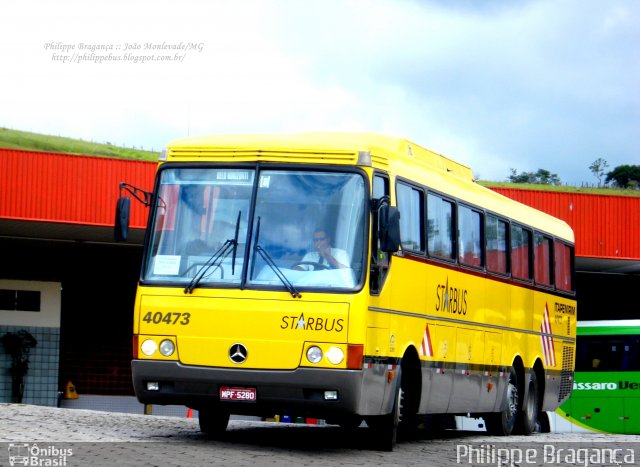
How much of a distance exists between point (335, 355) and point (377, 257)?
1197 mm

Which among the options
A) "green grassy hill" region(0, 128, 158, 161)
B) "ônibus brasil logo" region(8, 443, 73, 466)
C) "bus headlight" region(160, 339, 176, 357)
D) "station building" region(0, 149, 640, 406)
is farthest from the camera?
"green grassy hill" region(0, 128, 158, 161)

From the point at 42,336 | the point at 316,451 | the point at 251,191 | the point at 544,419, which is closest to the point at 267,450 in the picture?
the point at 316,451

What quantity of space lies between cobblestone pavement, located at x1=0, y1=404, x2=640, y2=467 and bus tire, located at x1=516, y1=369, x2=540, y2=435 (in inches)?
40.5

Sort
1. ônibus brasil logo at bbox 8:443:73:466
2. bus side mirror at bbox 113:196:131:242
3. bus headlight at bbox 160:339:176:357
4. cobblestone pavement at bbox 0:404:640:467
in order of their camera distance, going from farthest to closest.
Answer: bus side mirror at bbox 113:196:131:242 < bus headlight at bbox 160:339:176:357 < cobblestone pavement at bbox 0:404:640:467 < ônibus brasil logo at bbox 8:443:73:466

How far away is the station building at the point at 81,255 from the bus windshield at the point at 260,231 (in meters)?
17.4

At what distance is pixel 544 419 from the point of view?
3222cm

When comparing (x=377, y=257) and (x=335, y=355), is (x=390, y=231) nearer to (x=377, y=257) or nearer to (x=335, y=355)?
(x=377, y=257)

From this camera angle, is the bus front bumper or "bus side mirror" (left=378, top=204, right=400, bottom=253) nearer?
the bus front bumper

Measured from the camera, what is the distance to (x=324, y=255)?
46.2 ft

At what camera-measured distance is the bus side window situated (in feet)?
46.6

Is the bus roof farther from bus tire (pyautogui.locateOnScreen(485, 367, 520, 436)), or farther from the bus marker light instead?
bus tire (pyautogui.locateOnScreen(485, 367, 520, 436))

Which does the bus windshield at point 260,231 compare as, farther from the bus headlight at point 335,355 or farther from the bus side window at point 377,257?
the bus headlight at point 335,355

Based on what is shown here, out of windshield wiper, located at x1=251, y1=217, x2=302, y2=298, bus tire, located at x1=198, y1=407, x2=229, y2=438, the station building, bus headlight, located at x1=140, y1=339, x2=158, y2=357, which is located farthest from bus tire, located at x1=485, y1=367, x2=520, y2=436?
the station building

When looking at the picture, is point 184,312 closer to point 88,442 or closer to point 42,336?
point 88,442
